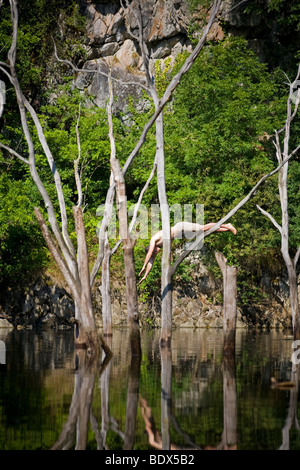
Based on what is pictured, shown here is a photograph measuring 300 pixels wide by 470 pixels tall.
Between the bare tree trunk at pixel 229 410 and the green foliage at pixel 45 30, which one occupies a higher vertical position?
the green foliage at pixel 45 30

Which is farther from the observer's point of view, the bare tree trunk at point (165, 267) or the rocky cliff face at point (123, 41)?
the rocky cliff face at point (123, 41)

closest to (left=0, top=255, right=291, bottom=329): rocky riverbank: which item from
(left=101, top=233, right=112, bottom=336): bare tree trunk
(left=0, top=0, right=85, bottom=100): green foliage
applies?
(left=101, top=233, right=112, bottom=336): bare tree trunk

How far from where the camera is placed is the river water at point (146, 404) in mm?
6527

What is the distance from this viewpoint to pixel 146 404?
28.3 feet

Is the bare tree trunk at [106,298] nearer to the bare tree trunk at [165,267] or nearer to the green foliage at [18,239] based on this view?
the bare tree trunk at [165,267]

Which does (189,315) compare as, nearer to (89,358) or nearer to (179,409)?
(89,358)

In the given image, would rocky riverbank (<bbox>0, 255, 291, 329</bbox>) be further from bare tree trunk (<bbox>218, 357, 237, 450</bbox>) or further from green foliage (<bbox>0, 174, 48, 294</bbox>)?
bare tree trunk (<bbox>218, 357, 237, 450</bbox>)

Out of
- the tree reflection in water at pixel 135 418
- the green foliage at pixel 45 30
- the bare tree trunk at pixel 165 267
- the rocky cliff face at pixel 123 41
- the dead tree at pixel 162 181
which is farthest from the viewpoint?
the green foliage at pixel 45 30

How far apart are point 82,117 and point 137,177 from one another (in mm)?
5032

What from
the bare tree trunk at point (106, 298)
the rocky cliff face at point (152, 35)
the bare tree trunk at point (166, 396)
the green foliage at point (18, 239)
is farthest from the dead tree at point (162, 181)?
the rocky cliff face at point (152, 35)

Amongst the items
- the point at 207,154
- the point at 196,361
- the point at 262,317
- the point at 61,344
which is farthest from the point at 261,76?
the point at 196,361

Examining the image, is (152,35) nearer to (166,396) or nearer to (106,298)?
(106,298)

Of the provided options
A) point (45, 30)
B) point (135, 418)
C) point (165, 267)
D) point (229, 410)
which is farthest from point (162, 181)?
point (45, 30)
